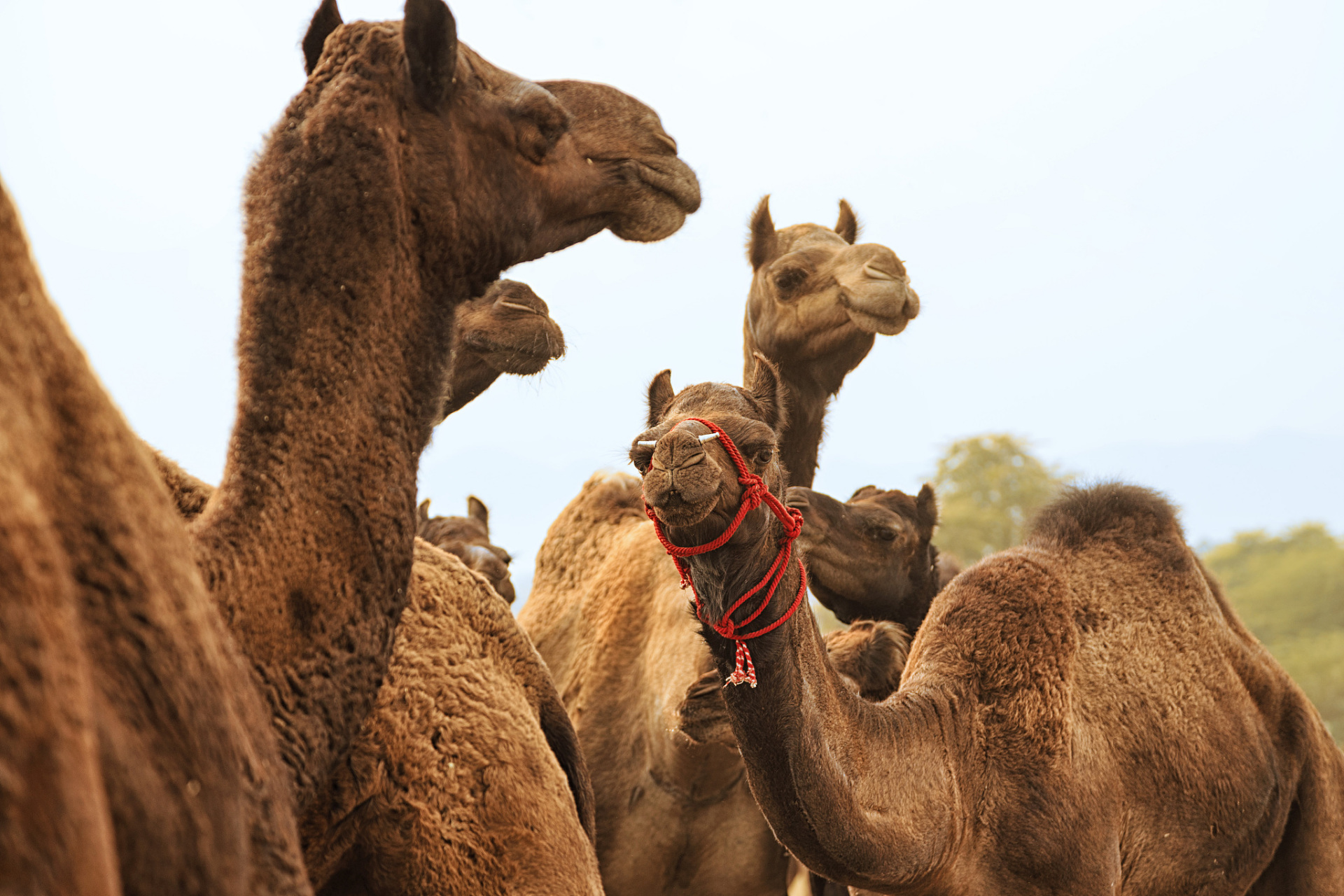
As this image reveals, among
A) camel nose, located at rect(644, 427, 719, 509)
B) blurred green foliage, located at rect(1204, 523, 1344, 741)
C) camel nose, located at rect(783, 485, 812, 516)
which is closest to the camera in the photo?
camel nose, located at rect(644, 427, 719, 509)

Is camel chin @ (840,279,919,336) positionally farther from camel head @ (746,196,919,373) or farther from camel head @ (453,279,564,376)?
camel head @ (453,279,564,376)

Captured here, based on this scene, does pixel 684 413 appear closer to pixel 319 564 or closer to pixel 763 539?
pixel 763 539

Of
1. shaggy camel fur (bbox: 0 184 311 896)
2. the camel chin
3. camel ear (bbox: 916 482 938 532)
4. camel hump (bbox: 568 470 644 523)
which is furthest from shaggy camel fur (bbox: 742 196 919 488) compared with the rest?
A: shaggy camel fur (bbox: 0 184 311 896)

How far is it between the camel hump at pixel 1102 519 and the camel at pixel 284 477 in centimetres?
274

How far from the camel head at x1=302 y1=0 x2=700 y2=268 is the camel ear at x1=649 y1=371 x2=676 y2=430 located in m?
1.07

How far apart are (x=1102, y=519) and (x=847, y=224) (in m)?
2.32

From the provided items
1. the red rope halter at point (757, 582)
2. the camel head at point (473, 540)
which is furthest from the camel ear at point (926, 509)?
the red rope halter at point (757, 582)

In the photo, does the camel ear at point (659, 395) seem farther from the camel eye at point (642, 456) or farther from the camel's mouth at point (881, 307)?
the camel's mouth at point (881, 307)

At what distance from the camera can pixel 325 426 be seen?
7.84 feet

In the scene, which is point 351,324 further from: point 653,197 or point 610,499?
point 610,499

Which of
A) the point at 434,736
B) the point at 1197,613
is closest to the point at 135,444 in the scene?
the point at 434,736

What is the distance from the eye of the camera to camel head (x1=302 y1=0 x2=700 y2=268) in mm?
2520

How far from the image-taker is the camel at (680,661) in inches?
222

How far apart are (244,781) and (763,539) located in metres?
1.98
